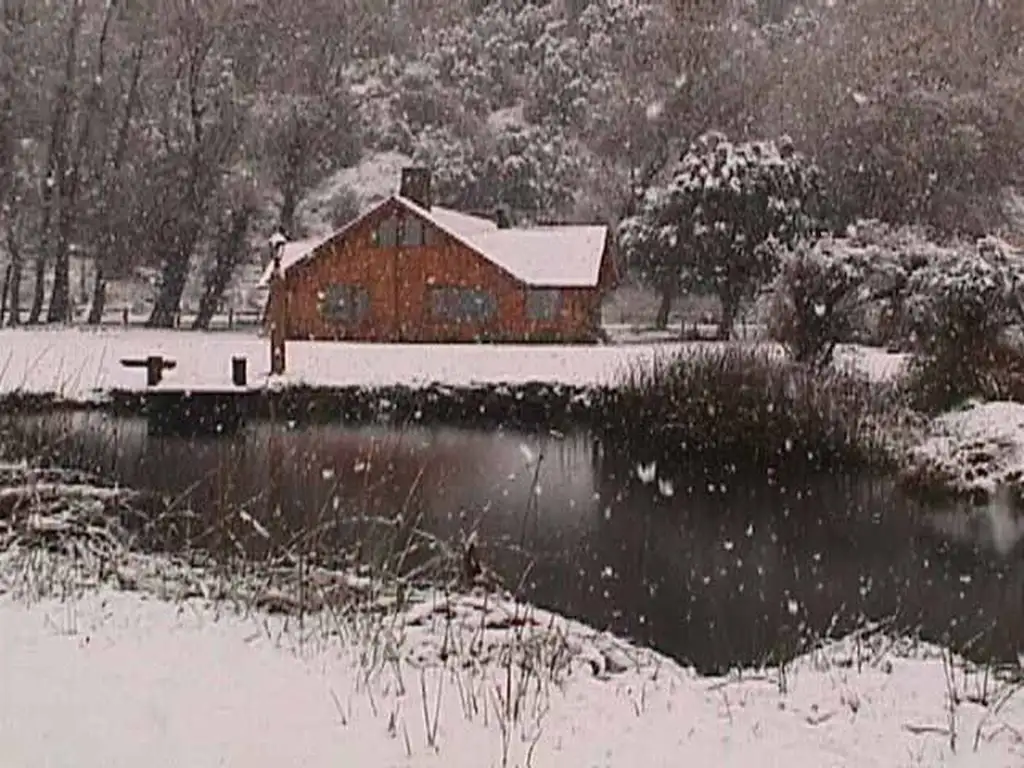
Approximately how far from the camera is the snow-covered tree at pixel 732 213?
109ft

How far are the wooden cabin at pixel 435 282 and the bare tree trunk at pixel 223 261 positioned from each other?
3785mm

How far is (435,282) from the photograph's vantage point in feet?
105

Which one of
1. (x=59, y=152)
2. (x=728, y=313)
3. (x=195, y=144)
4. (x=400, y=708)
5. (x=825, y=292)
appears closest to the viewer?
(x=400, y=708)

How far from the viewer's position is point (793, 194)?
111 feet

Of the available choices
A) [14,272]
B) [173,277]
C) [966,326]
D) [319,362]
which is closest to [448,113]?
[173,277]

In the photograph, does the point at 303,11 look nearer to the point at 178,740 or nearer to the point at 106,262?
the point at 106,262

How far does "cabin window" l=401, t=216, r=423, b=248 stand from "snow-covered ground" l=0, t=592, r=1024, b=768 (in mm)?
25396

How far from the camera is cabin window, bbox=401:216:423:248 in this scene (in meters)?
31.8

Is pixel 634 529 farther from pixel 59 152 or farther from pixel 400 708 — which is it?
pixel 59 152

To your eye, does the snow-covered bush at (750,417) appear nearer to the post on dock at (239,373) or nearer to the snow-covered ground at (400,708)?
the post on dock at (239,373)

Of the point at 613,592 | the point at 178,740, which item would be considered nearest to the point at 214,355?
the point at 613,592

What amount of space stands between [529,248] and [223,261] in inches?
357

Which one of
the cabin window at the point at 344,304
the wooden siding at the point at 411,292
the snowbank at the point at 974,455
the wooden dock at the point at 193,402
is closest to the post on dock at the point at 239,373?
the wooden dock at the point at 193,402

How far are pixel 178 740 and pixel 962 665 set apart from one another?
4.52m
